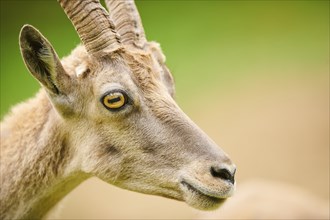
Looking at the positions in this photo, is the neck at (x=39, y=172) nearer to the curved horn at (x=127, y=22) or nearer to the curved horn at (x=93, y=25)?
the curved horn at (x=93, y=25)

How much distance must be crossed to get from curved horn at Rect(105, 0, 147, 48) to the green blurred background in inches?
278

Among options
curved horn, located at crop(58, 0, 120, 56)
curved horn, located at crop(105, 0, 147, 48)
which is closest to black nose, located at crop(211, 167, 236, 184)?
curved horn, located at crop(58, 0, 120, 56)

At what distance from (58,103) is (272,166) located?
838 centimetres

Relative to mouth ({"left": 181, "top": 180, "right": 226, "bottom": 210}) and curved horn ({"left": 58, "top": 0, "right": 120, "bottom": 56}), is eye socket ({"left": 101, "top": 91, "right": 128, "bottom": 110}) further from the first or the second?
mouth ({"left": 181, "top": 180, "right": 226, "bottom": 210})

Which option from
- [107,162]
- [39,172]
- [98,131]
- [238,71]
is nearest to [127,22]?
[98,131]

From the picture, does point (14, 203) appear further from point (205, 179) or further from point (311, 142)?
point (311, 142)

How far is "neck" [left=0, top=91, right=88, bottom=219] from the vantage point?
6.14 meters

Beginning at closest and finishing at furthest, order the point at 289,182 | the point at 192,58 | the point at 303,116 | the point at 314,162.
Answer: the point at 289,182 < the point at 314,162 < the point at 303,116 < the point at 192,58

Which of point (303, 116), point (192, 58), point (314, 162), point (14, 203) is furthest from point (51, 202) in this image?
point (192, 58)

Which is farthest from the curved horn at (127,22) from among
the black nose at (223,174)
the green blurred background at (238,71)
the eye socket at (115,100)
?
the green blurred background at (238,71)

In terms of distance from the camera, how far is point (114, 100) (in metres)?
5.98

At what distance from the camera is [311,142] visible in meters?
14.3

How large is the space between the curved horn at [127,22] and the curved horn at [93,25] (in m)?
0.46

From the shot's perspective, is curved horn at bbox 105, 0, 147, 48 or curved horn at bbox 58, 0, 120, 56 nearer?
curved horn at bbox 58, 0, 120, 56
